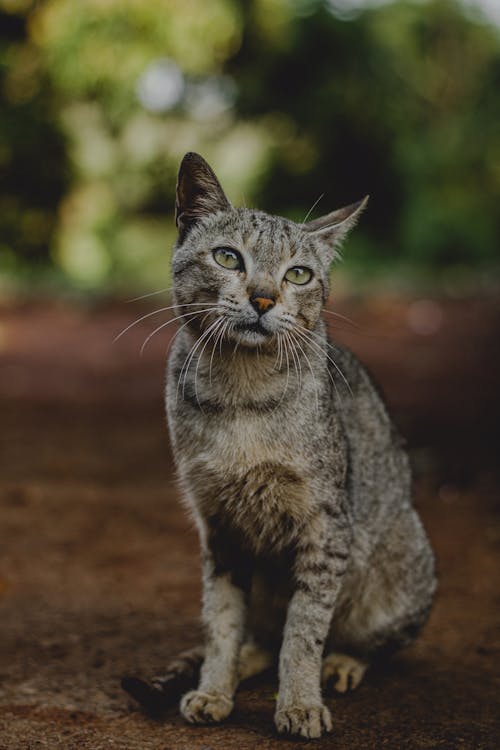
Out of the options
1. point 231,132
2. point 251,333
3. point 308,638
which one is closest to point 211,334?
point 251,333

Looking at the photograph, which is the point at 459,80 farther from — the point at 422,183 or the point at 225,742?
the point at 225,742

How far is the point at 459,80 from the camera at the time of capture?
23.4 metres

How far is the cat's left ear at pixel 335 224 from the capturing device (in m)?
3.15

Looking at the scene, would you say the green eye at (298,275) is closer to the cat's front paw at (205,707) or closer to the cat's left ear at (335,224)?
the cat's left ear at (335,224)

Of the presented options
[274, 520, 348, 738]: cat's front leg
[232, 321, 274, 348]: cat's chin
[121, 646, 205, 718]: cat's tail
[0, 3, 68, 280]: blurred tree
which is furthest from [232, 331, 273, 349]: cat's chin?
[0, 3, 68, 280]: blurred tree

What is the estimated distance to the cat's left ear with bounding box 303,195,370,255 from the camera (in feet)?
10.3

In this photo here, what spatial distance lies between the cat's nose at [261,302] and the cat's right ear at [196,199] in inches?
20.3

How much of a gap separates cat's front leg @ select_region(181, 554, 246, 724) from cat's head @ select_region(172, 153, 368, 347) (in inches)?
33.6

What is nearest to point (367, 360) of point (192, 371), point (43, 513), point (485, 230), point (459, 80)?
point (43, 513)

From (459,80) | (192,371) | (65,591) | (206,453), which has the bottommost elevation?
(65,591)

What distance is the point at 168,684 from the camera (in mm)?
2852

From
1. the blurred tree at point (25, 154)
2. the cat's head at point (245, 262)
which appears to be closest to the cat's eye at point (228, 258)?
the cat's head at point (245, 262)

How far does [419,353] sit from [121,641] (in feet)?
23.9

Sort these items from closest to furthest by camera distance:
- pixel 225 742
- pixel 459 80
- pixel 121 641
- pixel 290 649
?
pixel 225 742
pixel 290 649
pixel 121 641
pixel 459 80
